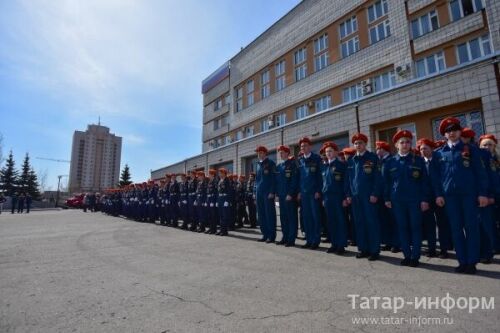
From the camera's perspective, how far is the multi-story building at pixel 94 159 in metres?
94.0

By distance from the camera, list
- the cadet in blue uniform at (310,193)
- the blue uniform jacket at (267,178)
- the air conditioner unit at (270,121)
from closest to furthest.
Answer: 1. the cadet in blue uniform at (310,193)
2. the blue uniform jacket at (267,178)
3. the air conditioner unit at (270,121)

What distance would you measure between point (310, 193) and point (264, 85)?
2235 cm

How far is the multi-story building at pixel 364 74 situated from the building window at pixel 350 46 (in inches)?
2.5

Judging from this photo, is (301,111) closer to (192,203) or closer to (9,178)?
(192,203)

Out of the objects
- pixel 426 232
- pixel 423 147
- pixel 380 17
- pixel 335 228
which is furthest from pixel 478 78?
pixel 380 17

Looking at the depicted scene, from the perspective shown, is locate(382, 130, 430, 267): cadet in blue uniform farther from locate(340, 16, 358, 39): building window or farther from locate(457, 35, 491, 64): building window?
locate(340, 16, 358, 39): building window

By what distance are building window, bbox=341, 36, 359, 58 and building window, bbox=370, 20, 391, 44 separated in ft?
3.51

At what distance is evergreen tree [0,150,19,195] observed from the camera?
164 ft

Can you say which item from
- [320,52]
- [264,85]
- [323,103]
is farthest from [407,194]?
[264,85]

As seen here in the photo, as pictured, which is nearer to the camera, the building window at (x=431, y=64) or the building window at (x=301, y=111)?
the building window at (x=431, y=64)

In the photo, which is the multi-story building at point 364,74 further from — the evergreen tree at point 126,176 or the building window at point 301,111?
the evergreen tree at point 126,176

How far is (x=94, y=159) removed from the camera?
316ft

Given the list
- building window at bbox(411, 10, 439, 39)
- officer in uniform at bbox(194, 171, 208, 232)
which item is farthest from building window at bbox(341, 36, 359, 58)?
officer in uniform at bbox(194, 171, 208, 232)

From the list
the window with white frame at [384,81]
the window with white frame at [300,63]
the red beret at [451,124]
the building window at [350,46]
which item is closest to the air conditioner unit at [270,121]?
the window with white frame at [300,63]
